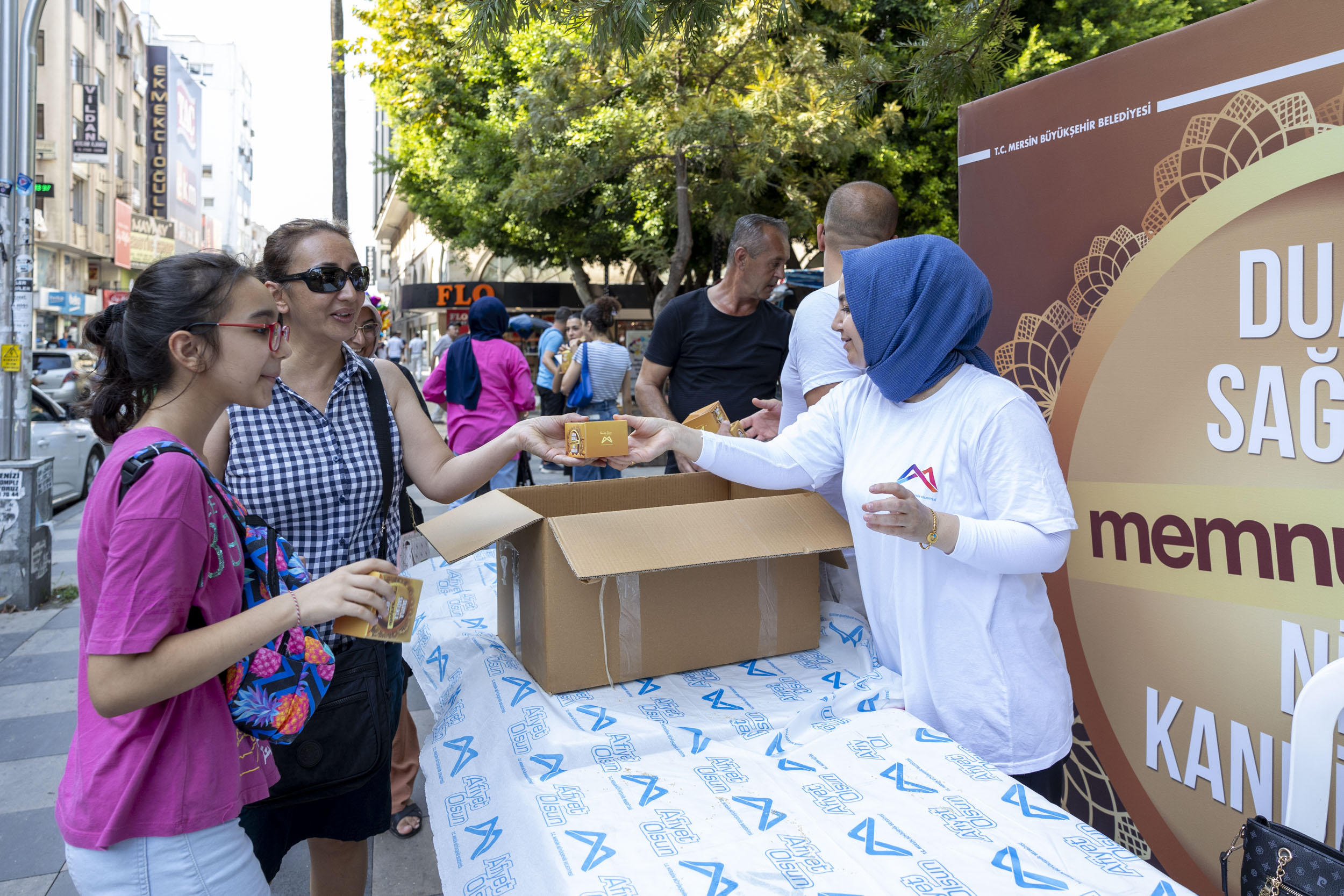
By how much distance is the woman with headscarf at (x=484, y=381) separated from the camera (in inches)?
248

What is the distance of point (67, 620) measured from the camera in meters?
6.09

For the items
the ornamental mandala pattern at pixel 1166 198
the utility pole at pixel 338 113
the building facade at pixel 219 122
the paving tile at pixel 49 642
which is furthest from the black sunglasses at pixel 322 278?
the building facade at pixel 219 122

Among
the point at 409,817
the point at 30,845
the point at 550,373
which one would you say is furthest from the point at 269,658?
the point at 550,373

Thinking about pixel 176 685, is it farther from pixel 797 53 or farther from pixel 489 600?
pixel 797 53

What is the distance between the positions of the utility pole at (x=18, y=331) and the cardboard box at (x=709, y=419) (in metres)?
5.40

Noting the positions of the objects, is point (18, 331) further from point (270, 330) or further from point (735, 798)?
point (735, 798)

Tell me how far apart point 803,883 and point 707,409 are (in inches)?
75.7

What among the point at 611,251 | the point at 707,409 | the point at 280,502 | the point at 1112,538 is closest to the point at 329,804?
the point at 280,502

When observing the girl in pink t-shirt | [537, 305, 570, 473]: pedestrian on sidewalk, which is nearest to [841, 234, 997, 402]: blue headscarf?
the girl in pink t-shirt

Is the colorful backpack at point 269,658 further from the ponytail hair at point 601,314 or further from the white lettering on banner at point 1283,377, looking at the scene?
the ponytail hair at point 601,314

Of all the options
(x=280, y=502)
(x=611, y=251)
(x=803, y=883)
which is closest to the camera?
(x=803, y=883)

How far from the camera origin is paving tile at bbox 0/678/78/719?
459 centimetres

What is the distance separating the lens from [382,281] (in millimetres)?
79000

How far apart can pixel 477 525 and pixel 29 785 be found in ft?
9.91
